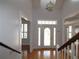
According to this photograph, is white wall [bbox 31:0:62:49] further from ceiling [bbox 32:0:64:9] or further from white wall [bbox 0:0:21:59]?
white wall [bbox 0:0:21:59]

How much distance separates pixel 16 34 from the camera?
22.1 ft

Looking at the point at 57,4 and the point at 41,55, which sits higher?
the point at 57,4

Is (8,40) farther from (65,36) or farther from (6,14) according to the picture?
(65,36)

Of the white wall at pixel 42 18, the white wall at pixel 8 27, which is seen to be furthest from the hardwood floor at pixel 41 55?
the white wall at pixel 8 27

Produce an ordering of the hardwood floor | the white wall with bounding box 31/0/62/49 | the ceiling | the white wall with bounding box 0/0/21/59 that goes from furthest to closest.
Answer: the white wall with bounding box 31/0/62/49 → the ceiling → the hardwood floor → the white wall with bounding box 0/0/21/59

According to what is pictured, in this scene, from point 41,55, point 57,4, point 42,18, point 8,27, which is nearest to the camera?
point 8,27

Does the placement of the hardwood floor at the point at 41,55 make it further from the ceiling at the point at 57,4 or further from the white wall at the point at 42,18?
the ceiling at the point at 57,4

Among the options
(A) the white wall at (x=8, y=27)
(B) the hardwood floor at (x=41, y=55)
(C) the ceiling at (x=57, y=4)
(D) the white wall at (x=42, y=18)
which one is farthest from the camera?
(D) the white wall at (x=42, y=18)

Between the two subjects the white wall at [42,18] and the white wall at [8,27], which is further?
the white wall at [42,18]

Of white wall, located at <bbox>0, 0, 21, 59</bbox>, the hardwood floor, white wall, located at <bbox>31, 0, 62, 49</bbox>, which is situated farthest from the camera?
white wall, located at <bbox>31, 0, 62, 49</bbox>

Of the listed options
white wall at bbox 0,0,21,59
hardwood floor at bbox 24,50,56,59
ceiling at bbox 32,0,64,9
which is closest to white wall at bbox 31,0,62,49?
ceiling at bbox 32,0,64,9

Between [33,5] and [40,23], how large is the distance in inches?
68.0

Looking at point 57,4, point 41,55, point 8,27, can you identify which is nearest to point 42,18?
point 57,4

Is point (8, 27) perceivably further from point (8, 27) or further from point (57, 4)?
point (57, 4)
